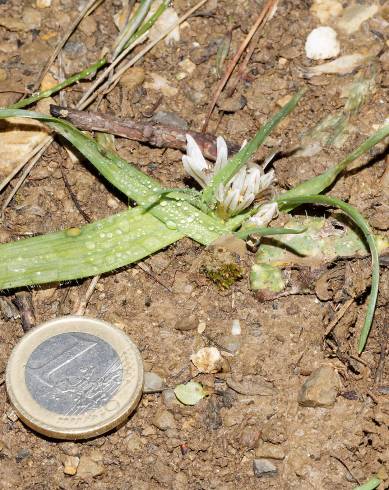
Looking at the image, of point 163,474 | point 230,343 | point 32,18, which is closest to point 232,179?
point 230,343

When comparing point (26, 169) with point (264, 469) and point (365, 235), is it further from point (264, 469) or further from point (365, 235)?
point (264, 469)

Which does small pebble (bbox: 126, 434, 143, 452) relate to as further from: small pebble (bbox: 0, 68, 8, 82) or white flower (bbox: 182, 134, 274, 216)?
small pebble (bbox: 0, 68, 8, 82)

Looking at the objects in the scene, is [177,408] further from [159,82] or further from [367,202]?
[159,82]

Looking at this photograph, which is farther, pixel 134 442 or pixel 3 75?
pixel 3 75

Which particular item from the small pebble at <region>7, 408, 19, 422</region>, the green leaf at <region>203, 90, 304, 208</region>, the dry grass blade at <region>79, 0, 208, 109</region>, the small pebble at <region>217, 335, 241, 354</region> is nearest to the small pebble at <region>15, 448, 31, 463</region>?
the small pebble at <region>7, 408, 19, 422</region>

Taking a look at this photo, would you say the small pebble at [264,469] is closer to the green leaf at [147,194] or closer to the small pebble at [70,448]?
the small pebble at [70,448]

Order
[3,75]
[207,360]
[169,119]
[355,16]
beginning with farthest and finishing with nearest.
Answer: [355,16] → [3,75] → [169,119] → [207,360]

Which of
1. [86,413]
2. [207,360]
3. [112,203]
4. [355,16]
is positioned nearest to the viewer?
[86,413]
